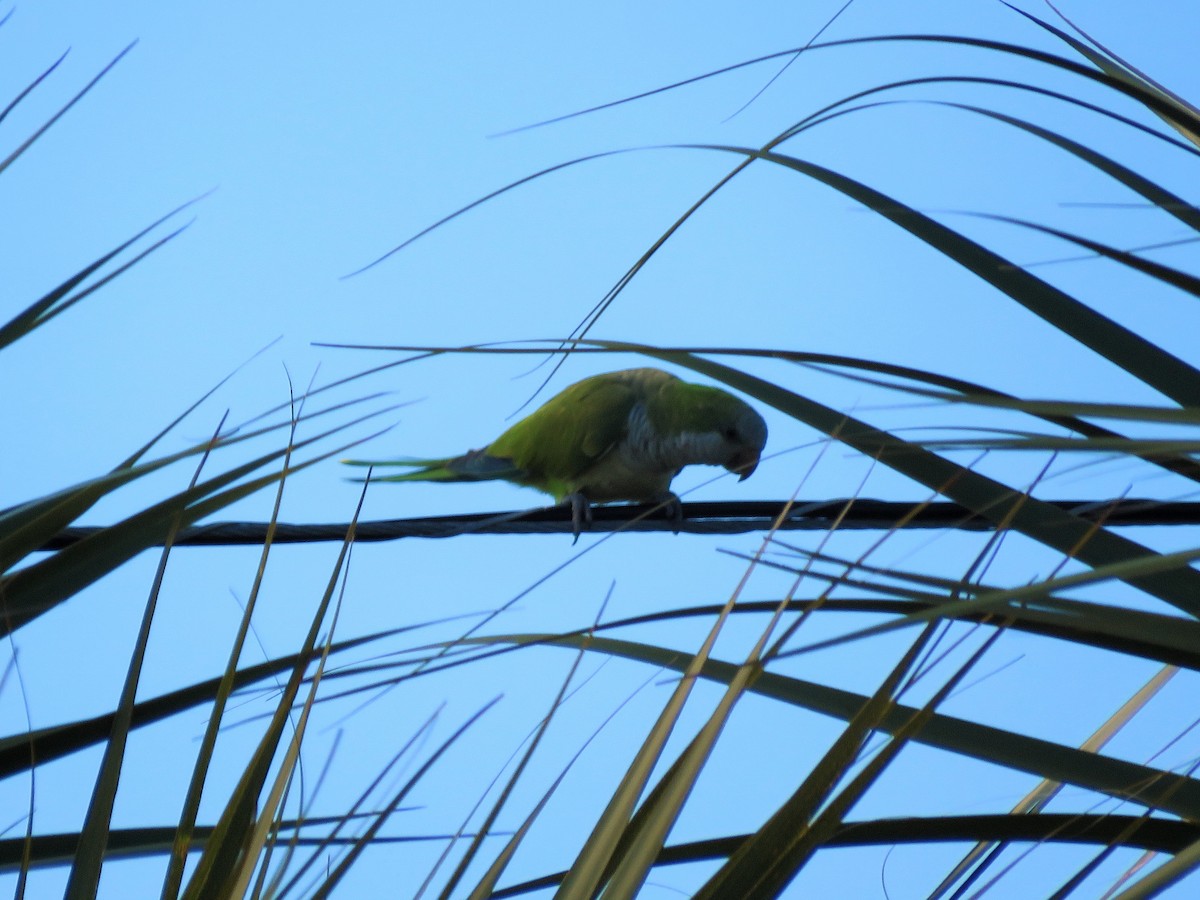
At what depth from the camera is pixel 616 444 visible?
4.41 meters

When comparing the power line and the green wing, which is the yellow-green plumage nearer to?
the green wing

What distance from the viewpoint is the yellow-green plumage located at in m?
4.25

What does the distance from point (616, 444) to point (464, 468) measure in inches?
27.4

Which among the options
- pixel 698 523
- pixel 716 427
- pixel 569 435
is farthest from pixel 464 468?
pixel 698 523

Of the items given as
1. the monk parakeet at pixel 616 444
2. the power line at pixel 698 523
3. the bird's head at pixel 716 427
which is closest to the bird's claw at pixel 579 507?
the monk parakeet at pixel 616 444

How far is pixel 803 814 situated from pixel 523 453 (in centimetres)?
393

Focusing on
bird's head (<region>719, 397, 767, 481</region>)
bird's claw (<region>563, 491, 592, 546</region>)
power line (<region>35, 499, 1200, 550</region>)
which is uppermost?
bird's head (<region>719, 397, 767, 481</region>)

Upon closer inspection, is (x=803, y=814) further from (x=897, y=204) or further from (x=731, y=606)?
(x=897, y=204)

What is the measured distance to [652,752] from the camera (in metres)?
0.76

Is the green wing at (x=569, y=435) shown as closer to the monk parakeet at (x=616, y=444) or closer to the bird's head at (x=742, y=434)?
the monk parakeet at (x=616, y=444)

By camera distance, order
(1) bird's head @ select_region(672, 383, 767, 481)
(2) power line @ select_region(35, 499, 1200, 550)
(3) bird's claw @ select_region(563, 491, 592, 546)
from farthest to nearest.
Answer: (3) bird's claw @ select_region(563, 491, 592, 546) → (1) bird's head @ select_region(672, 383, 767, 481) → (2) power line @ select_region(35, 499, 1200, 550)

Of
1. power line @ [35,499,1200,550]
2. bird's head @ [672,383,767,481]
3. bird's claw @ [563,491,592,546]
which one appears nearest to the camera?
power line @ [35,499,1200,550]

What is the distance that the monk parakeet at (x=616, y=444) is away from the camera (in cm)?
425

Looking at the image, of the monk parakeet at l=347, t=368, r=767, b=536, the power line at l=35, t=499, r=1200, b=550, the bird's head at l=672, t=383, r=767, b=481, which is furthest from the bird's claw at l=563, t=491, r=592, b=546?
the power line at l=35, t=499, r=1200, b=550
